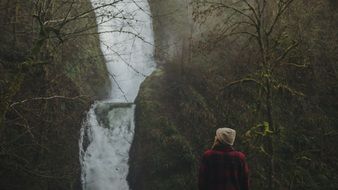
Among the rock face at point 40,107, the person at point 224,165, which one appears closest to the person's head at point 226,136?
the person at point 224,165

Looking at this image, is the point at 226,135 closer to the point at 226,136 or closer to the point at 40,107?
the point at 226,136

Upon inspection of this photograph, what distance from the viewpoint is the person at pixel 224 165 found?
476 cm

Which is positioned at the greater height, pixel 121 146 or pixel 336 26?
pixel 336 26

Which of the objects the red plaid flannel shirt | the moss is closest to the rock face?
the moss

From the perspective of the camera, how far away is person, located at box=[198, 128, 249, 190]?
476cm

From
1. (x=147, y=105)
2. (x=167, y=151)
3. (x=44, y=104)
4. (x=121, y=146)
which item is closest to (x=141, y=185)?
(x=167, y=151)

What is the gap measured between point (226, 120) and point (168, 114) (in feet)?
7.79

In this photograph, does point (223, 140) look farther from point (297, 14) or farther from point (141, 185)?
point (297, 14)

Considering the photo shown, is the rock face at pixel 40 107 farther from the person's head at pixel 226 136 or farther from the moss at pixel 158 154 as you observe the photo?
the person's head at pixel 226 136

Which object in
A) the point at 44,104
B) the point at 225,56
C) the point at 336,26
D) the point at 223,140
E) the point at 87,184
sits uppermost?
the point at 336,26

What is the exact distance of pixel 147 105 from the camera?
48.0 ft

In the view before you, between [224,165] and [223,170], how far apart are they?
0.07 m

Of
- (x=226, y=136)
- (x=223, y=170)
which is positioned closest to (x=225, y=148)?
(x=226, y=136)

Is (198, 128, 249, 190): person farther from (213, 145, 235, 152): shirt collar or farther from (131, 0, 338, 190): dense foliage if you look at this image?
(131, 0, 338, 190): dense foliage
